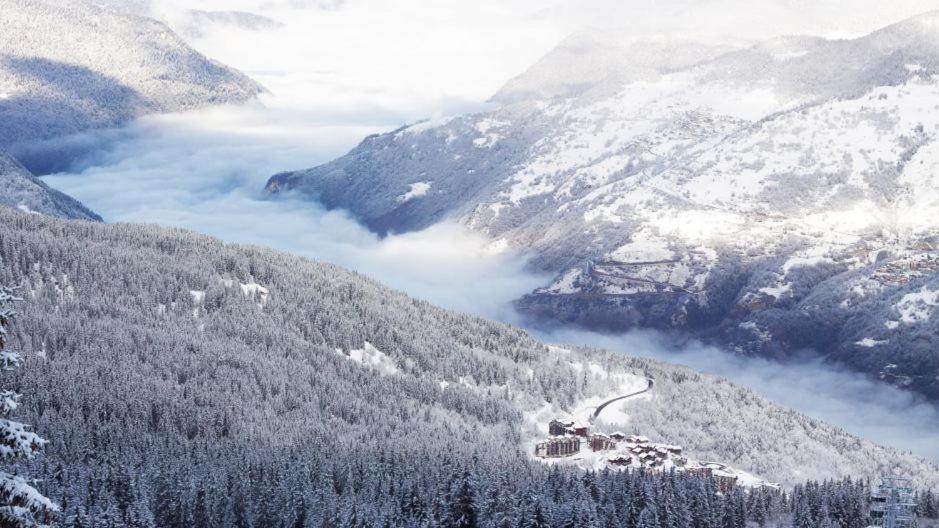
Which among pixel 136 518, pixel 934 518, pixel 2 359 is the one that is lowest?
pixel 934 518

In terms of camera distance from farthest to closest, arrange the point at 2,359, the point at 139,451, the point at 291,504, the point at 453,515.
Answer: the point at 139,451
the point at 291,504
the point at 453,515
the point at 2,359

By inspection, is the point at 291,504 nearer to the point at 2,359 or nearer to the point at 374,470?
the point at 374,470

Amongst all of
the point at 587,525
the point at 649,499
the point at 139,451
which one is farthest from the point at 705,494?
the point at 139,451

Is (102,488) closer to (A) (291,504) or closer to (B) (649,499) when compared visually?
(A) (291,504)

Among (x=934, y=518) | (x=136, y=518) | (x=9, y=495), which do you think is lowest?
(x=934, y=518)

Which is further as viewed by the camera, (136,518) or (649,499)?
(649,499)

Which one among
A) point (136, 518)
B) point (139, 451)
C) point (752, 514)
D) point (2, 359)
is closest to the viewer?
point (2, 359)

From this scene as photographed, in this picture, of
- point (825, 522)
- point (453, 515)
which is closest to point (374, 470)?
point (453, 515)

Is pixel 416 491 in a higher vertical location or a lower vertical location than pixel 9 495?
lower

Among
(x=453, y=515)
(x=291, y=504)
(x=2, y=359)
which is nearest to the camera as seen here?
(x=2, y=359)
